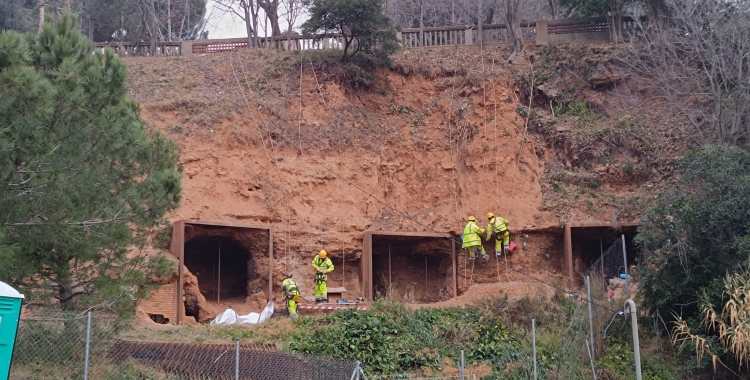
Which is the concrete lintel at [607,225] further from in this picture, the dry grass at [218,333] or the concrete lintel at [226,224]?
the dry grass at [218,333]

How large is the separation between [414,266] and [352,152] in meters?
4.16

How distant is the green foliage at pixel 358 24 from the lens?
2898 centimetres

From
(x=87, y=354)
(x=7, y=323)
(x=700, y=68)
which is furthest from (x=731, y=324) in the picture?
(x=7, y=323)

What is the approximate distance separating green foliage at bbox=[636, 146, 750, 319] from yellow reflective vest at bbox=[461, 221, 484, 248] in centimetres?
602

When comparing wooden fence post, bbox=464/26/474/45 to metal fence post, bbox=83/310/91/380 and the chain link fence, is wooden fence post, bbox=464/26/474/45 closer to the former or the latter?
the chain link fence

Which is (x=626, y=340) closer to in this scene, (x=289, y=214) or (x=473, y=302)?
(x=473, y=302)

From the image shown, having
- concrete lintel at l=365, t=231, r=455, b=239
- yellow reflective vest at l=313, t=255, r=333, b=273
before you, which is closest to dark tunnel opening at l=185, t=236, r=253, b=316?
yellow reflective vest at l=313, t=255, r=333, b=273

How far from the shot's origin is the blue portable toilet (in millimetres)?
9555

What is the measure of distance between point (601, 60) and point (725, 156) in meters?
12.2

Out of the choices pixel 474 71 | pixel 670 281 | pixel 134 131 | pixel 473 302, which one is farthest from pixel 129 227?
pixel 474 71

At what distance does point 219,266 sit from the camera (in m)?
25.0

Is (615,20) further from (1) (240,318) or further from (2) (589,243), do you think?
(1) (240,318)

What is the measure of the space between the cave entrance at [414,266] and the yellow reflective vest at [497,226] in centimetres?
131

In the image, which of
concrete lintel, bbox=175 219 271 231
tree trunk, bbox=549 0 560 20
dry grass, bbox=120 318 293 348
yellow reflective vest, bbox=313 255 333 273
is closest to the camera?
dry grass, bbox=120 318 293 348
